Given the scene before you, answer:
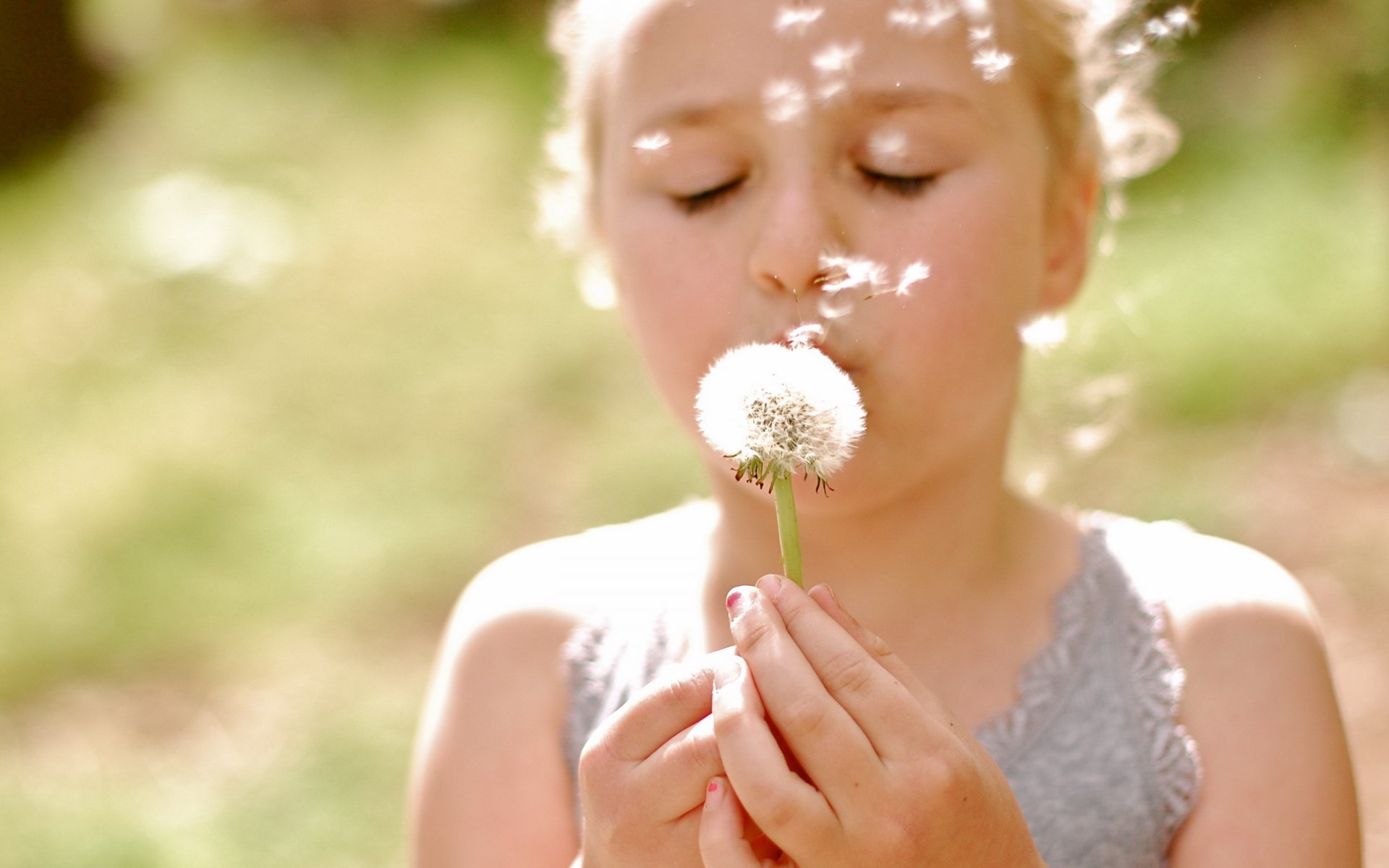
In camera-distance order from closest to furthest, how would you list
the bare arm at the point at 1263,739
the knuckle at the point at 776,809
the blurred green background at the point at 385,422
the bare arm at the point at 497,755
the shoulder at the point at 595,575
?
the knuckle at the point at 776,809 < the bare arm at the point at 1263,739 < the bare arm at the point at 497,755 < the shoulder at the point at 595,575 < the blurred green background at the point at 385,422

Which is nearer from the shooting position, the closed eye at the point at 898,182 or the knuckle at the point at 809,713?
the knuckle at the point at 809,713

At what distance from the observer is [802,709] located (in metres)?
0.79

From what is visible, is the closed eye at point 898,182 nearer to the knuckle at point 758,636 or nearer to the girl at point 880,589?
the girl at point 880,589

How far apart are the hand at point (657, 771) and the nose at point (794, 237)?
26cm

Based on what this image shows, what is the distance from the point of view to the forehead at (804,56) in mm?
954

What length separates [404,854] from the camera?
6.77 feet

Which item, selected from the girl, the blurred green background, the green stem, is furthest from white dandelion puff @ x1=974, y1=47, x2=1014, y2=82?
the blurred green background

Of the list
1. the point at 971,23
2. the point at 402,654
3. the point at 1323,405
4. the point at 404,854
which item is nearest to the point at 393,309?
the point at 402,654

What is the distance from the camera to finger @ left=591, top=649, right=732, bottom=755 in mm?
853

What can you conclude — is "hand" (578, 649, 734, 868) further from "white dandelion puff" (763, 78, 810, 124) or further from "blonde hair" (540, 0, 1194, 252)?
"blonde hair" (540, 0, 1194, 252)

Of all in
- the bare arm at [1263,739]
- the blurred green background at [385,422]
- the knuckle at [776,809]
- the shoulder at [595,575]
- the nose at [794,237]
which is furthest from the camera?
the blurred green background at [385,422]

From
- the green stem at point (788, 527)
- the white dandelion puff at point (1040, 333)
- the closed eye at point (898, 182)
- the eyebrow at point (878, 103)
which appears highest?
the eyebrow at point (878, 103)

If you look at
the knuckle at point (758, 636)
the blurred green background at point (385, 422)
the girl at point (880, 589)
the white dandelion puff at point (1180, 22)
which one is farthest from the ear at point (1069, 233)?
the knuckle at point (758, 636)

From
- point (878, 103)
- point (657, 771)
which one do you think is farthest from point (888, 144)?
point (657, 771)
